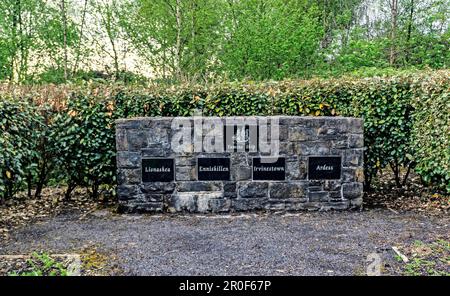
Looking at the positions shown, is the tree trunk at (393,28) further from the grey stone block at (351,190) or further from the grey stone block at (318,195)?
the grey stone block at (318,195)

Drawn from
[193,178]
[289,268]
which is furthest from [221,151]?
[289,268]

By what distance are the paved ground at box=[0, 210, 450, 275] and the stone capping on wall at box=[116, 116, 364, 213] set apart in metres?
0.24

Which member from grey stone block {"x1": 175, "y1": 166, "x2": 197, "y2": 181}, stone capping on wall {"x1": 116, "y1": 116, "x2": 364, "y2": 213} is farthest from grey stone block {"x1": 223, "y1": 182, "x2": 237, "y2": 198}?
grey stone block {"x1": 175, "y1": 166, "x2": 197, "y2": 181}

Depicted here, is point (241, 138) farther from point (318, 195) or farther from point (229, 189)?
point (318, 195)

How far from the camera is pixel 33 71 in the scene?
1328cm

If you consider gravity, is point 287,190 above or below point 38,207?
above

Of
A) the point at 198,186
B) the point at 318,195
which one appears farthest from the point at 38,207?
the point at 318,195

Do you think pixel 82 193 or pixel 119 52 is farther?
pixel 119 52

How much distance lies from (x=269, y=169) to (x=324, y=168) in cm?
73

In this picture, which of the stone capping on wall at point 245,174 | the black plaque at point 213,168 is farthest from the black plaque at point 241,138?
the black plaque at point 213,168

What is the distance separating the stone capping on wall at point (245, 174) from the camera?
529cm

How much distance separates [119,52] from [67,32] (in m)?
1.77

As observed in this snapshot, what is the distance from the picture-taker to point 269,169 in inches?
209
